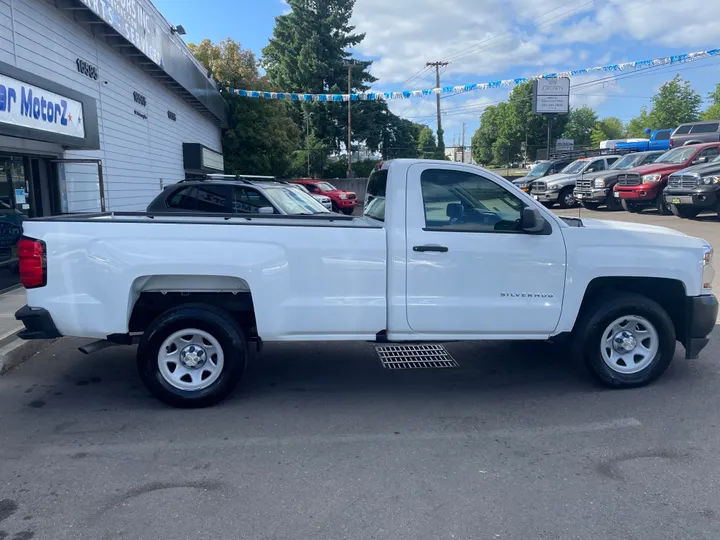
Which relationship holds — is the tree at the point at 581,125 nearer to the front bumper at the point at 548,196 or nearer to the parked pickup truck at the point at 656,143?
the parked pickup truck at the point at 656,143

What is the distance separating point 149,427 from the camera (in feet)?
14.4

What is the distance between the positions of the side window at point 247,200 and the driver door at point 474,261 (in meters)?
5.23

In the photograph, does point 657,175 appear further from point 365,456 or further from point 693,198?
point 365,456

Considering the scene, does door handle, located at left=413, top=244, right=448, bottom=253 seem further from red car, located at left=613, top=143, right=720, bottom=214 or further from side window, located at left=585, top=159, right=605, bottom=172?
side window, located at left=585, top=159, right=605, bottom=172

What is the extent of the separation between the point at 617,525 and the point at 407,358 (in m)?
3.15

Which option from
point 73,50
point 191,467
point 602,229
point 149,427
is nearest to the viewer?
point 191,467

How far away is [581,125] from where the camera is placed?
103562 mm

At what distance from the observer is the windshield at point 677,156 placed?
19.8 meters

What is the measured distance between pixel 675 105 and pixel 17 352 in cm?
7378

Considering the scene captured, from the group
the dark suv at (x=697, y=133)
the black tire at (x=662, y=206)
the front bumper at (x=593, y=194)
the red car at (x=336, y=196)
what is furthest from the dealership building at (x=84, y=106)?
the dark suv at (x=697, y=133)

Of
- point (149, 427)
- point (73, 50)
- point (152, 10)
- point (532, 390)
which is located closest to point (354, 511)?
point (149, 427)

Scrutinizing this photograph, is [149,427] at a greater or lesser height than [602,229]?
lesser

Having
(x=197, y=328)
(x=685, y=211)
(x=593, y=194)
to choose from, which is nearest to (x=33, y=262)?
(x=197, y=328)

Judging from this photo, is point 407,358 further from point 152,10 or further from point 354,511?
point 152,10
